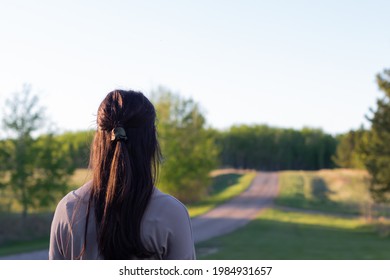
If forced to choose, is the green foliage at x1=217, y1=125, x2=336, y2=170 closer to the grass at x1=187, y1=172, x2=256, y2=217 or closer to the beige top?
the grass at x1=187, y1=172, x2=256, y2=217

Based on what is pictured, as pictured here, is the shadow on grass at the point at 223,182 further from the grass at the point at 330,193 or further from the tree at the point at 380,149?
the tree at the point at 380,149

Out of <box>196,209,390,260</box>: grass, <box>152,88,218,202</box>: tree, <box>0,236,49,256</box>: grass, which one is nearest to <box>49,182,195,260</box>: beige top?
<box>196,209,390,260</box>: grass

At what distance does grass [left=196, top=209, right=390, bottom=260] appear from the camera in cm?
1853

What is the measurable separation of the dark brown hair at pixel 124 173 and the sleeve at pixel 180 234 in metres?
0.08

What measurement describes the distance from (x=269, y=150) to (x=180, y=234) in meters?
69.2

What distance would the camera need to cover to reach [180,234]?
1.81 metres

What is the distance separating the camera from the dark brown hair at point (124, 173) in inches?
73.0

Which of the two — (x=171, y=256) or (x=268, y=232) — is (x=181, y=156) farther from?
(x=171, y=256)

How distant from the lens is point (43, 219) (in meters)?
24.0

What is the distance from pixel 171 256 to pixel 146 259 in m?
0.10

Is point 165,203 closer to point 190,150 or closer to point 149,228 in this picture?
point 149,228

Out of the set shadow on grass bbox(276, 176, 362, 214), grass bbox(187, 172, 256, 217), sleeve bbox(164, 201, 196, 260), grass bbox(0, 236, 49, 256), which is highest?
sleeve bbox(164, 201, 196, 260)

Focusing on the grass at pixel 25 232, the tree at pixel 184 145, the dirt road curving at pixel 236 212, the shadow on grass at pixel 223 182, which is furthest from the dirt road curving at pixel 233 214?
the tree at pixel 184 145
